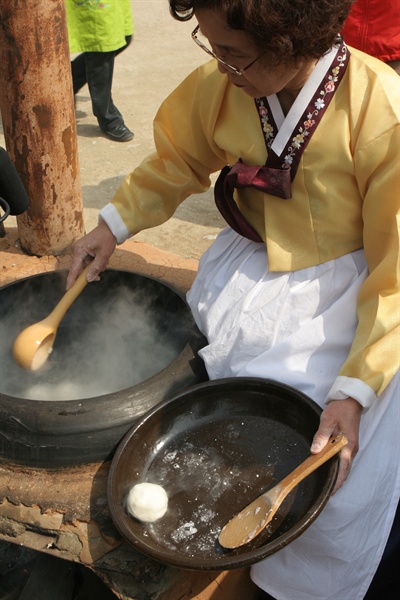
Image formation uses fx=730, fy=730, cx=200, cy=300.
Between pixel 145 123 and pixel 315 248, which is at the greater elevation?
pixel 315 248

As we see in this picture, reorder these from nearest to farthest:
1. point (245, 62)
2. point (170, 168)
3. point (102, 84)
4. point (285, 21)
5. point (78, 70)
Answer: point (285, 21), point (245, 62), point (170, 168), point (102, 84), point (78, 70)

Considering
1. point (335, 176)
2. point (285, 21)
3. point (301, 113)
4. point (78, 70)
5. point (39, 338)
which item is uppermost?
point (285, 21)

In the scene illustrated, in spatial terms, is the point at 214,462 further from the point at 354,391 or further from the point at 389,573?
the point at 389,573

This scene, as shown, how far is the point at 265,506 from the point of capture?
5.74ft

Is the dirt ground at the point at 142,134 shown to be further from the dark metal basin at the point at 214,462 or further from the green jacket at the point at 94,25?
the dark metal basin at the point at 214,462

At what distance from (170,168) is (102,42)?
3.30 m

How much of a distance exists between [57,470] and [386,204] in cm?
115

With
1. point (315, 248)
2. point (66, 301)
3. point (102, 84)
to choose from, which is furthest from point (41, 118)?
point (102, 84)

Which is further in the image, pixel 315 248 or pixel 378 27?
pixel 378 27

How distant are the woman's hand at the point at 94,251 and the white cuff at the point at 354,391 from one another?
2.93ft

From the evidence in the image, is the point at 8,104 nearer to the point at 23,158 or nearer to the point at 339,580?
the point at 23,158

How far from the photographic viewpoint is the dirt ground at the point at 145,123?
14.3 ft

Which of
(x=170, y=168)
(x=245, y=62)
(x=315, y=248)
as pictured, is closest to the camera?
(x=245, y=62)

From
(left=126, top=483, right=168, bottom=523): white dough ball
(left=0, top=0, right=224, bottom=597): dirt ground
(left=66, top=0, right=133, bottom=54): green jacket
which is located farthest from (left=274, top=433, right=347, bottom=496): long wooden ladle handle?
(left=66, top=0, right=133, bottom=54): green jacket
